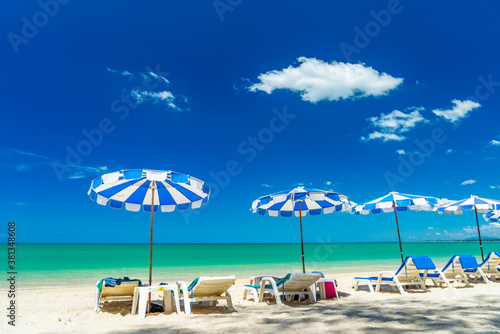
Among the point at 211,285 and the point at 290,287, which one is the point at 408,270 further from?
the point at 211,285

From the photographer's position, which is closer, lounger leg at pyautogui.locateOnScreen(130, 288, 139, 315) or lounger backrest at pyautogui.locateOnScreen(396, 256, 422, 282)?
lounger leg at pyautogui.locateOnScreen(130, 288, 139, 315)

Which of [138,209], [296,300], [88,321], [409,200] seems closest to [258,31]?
[409,200]

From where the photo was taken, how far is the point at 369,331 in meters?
3.47

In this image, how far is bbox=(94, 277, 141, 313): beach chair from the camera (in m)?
5.12

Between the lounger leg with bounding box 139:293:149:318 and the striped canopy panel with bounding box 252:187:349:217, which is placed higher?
the striped canopy panel with bounding box 252:187:349:217

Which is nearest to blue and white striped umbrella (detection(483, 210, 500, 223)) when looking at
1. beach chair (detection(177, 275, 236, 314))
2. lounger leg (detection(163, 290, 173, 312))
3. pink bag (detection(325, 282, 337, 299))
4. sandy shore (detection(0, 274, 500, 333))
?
sandy shore (detection(0, 274, 500, 333))

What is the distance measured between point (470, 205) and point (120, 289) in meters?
9.61

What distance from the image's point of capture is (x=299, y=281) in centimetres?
568

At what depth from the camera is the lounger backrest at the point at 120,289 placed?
17.0 ft

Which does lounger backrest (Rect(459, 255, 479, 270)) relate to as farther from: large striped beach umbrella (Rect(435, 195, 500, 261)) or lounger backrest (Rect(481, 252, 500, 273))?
large striped beach umbrella (Rect(435, 195, 500, 261))

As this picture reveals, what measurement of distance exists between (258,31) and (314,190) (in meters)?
12.2

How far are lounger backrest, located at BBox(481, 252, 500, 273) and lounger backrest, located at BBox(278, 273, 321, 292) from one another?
5.41 meters

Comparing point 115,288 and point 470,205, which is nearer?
point 115,288

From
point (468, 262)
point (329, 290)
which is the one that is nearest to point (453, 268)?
point (468, 262)
